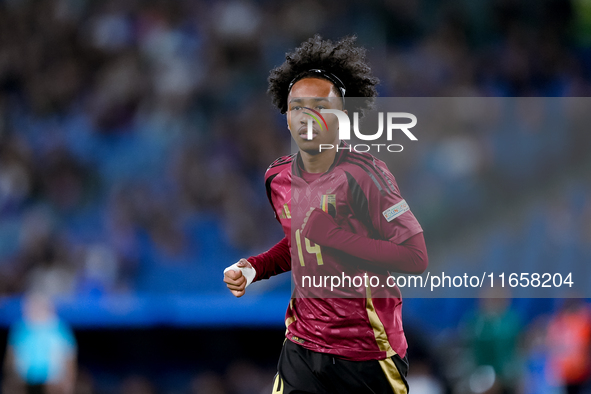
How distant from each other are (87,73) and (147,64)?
0.99m

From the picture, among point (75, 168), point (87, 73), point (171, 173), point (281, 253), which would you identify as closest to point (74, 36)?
point (87, 73)

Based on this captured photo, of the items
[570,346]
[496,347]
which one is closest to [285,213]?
[496,347]

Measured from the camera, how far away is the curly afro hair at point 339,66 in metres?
3.20

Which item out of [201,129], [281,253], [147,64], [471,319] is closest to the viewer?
[281,253]

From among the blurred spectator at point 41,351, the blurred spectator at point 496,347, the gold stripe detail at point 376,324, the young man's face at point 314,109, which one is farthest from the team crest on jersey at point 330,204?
the blurred spectator at point 41,351

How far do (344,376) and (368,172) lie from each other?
892 millimetres

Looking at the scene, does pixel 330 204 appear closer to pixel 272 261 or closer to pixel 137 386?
pixel 272 261

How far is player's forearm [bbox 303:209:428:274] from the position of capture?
289cm

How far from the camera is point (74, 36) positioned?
10.4 m

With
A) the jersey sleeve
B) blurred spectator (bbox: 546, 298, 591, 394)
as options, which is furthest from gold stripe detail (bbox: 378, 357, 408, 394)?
blurred spectator (bbox: 546, 298, 591, 394)

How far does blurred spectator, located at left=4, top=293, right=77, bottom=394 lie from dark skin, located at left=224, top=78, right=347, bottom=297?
4566 millimetres

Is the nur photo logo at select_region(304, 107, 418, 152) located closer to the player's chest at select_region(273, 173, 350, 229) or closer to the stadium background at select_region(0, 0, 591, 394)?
the player's chest at select_region(273, 173, 350, 229)

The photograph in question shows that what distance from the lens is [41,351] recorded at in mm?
7117

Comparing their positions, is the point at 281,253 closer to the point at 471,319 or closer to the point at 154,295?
the point at 471,319
